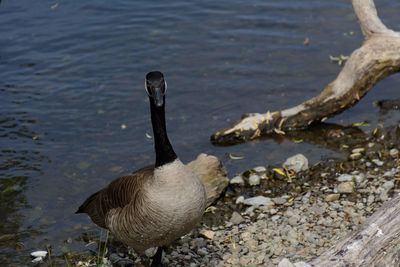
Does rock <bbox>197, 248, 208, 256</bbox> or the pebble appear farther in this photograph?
the pebble

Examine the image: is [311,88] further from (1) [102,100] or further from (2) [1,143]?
(2) [1,143]

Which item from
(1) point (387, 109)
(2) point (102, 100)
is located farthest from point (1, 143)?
(1) point (387, 109)

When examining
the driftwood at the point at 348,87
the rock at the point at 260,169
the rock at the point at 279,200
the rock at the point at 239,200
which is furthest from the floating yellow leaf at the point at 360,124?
the rock at the point at 239,200

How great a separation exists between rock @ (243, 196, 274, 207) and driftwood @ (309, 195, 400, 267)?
2.82 m

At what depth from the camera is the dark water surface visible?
8.91m

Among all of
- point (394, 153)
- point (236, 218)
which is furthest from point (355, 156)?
point (236, 218)

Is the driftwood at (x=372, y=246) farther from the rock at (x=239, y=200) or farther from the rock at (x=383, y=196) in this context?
the rock at (x=239, y=200)

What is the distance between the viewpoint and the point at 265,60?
11828mm

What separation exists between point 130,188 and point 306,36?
6.78 m

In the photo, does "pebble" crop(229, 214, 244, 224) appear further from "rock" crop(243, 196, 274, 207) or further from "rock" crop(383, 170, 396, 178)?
"rock" crop(383, 170, 396, 178)

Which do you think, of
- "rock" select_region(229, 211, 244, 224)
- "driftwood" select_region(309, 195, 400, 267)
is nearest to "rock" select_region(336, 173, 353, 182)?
"rock" select_region(229, 211, 244, 224)

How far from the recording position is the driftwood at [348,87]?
28.8 feet

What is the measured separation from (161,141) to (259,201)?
2.11 meters

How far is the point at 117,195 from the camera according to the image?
21.9ft
